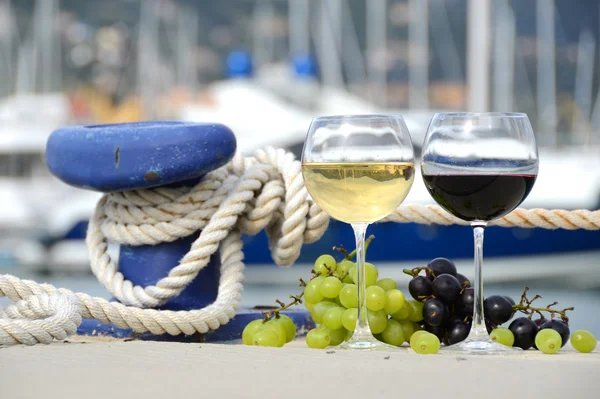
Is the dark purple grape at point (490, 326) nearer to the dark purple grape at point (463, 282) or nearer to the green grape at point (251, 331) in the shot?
the dark purple grape at point (463, 282)

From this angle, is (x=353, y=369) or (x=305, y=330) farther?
(x=305, y=330)

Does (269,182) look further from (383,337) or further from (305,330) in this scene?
(383,337)

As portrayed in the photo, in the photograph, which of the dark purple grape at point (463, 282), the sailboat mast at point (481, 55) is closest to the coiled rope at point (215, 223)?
the dark purple grape at point (463, 282)

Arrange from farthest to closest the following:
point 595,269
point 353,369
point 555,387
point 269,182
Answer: point 595,269 → point 269,182 → point 353,369 → point 555,387

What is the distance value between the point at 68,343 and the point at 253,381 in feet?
1.71

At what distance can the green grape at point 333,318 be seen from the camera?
174 centimetres

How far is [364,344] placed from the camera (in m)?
1.61

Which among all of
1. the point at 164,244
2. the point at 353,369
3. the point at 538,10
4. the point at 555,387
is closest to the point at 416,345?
the point at 353,369

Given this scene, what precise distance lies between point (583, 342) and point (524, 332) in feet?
0.35

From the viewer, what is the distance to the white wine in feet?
5.41

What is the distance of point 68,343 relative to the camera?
1.66 meters

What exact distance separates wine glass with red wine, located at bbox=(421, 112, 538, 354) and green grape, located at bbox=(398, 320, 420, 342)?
16cm

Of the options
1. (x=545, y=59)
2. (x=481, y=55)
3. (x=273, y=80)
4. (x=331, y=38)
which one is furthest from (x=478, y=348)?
(x=545, y=59)

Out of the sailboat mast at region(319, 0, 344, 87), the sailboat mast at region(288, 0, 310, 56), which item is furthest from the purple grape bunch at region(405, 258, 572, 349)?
the sailboat mast at region(288, 0, 310, 56)
